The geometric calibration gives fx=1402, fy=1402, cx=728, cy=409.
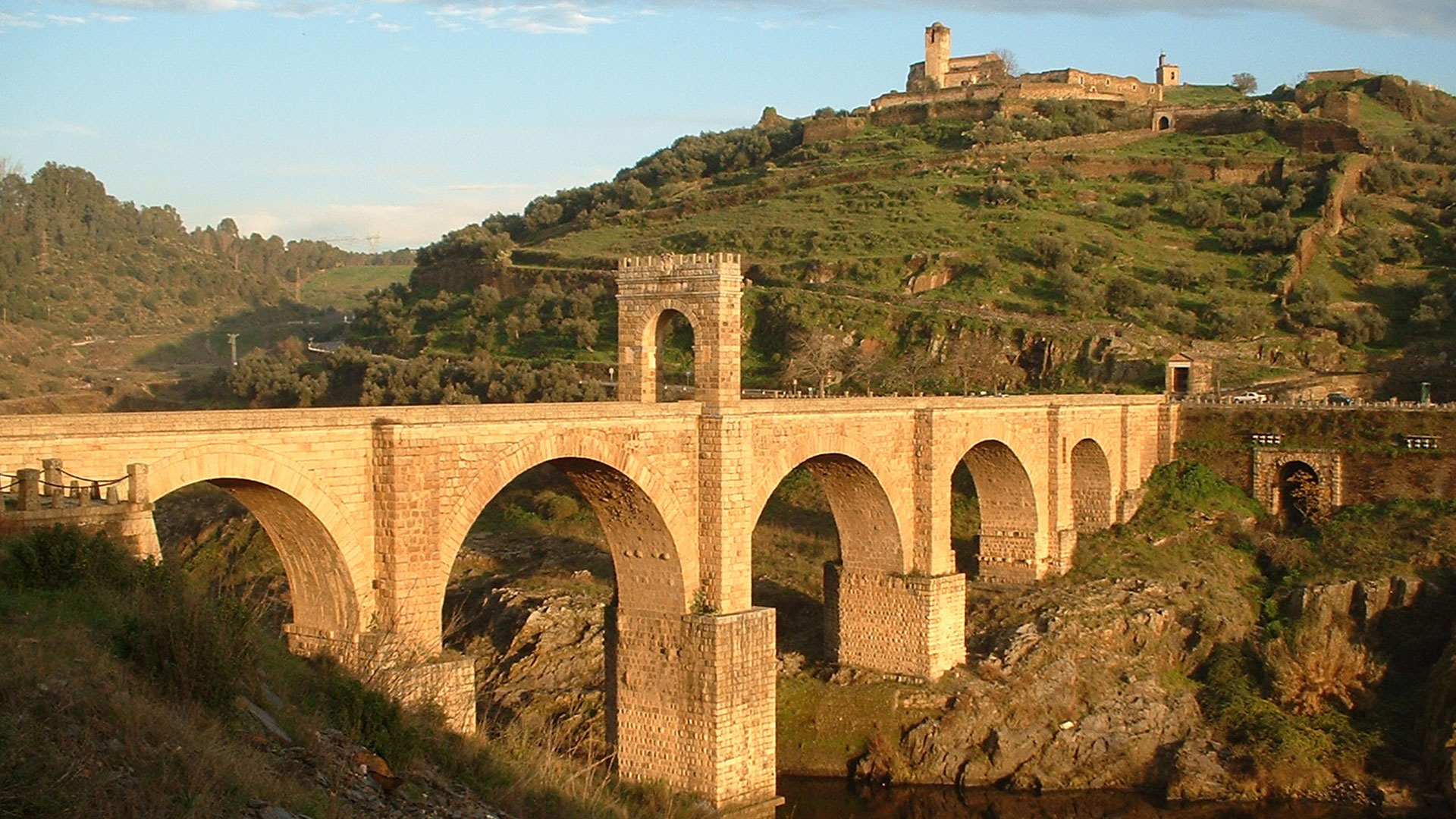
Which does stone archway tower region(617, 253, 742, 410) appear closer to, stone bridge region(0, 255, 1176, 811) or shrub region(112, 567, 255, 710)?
stone bridge region(0, 255, 1176, 811)

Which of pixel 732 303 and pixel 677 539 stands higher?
pixel 732 303

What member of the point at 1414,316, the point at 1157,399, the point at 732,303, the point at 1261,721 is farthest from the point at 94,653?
the point at 1414,316

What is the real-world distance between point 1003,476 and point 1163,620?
15.7 feet

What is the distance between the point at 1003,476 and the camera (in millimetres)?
31891

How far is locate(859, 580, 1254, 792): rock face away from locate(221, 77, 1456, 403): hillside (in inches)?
589

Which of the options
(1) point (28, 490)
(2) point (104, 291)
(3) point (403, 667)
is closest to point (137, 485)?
(1) point (28, 490)

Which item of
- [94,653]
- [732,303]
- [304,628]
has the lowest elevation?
[304,628]

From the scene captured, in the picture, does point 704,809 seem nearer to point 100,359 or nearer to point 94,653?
point 94,653

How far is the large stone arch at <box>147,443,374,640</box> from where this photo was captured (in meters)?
15.7

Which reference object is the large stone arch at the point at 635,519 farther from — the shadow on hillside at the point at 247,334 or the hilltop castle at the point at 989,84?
the hilltop castle at the point at 989,84

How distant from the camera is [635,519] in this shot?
71.6 ft

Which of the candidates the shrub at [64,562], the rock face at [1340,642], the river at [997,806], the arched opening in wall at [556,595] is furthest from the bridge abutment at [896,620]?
the shrub at [64,562]

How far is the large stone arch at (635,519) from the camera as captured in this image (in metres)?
19.9

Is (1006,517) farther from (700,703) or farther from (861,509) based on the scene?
(700,703)
